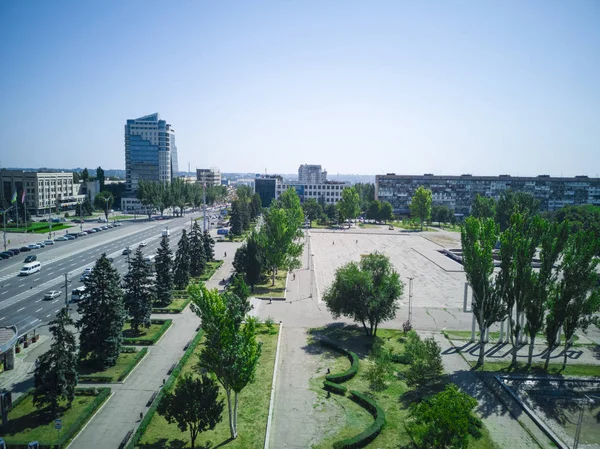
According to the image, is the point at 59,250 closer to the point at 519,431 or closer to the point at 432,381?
the point at 432,381

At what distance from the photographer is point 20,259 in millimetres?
58125

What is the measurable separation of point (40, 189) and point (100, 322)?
90.0 metres

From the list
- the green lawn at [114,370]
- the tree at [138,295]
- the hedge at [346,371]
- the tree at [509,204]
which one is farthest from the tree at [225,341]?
the tree at [509,204]

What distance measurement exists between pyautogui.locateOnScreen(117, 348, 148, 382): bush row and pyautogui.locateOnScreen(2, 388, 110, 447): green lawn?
2.04 m

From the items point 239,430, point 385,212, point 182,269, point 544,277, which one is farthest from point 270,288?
point 385,212

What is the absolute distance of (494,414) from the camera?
2388cm

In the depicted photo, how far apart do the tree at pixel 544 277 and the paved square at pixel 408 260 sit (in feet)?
49.6

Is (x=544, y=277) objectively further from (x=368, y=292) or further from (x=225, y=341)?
(x=225, y=341)

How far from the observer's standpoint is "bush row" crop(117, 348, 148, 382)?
2621 cm

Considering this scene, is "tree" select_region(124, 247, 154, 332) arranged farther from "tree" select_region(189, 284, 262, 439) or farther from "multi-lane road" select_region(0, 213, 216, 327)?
"tree" select_region(189, 284, 262, 439)

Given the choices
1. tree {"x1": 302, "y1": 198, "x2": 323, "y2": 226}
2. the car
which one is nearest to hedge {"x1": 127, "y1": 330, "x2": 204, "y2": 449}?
the car

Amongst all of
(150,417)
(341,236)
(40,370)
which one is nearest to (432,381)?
(150,417)

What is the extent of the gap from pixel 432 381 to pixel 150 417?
17152mm

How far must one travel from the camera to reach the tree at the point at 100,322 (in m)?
27.1
